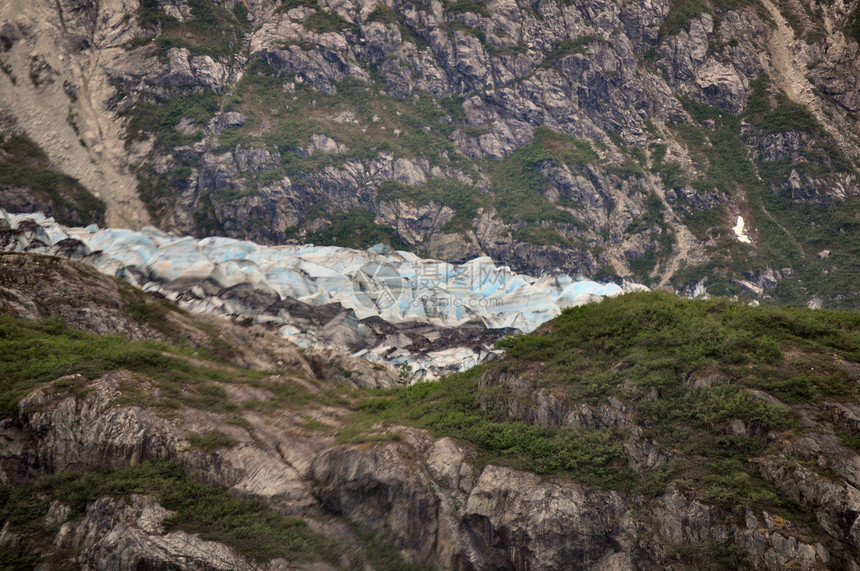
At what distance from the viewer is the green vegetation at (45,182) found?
4830 inches

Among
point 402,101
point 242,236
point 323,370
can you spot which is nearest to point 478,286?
point 242,236

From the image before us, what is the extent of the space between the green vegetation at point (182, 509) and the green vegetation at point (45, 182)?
105952 millimetres

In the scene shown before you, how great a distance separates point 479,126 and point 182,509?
147 m

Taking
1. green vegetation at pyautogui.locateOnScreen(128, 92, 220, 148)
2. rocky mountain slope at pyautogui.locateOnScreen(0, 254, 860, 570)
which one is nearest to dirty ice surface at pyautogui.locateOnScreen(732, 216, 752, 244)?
green vegetation at pyautogui.locateOnScreen(128, 92, 220, 148)

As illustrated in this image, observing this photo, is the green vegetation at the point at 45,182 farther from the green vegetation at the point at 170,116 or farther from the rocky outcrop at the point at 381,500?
the rocky outcrop at the point at 381,500

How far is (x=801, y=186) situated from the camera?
493 feet

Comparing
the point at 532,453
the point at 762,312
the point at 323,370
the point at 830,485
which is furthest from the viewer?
the point at 323,370

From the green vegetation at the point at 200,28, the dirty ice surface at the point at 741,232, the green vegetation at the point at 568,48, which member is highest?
the green vegetation at the point at 568,48

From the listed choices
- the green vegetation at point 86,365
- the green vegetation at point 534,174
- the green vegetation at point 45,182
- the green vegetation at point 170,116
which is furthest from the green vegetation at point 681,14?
the green vegetation at point 86,365

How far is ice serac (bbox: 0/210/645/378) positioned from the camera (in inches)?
3391

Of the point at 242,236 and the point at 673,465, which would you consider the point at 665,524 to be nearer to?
the point at 673,465

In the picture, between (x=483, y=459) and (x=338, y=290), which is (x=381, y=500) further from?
(x=338, y=290)

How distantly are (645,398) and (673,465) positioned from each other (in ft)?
13.0

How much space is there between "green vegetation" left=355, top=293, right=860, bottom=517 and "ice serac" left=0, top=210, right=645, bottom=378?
4431cm
